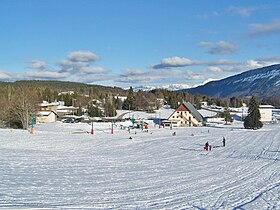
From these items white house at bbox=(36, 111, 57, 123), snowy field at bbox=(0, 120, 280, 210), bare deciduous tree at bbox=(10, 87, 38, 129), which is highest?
bare deciduous tree at bbox=(10, 87, 38, 129)

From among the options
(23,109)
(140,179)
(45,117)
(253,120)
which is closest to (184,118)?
(253,120)

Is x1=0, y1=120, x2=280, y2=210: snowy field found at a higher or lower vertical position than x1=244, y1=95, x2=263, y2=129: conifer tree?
lower

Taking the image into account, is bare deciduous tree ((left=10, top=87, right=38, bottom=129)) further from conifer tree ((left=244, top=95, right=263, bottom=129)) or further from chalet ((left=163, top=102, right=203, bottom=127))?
conifer tree ((left=244, top=95, right=263, bottom=129))

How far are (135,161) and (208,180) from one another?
796 cm

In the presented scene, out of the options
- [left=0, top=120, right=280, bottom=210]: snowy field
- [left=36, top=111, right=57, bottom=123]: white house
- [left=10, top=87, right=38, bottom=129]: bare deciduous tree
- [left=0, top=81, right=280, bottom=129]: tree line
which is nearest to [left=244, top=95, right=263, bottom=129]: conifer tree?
[left=0, top=81, right=280, bottom=129]: tree line

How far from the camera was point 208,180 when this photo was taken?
745 inches

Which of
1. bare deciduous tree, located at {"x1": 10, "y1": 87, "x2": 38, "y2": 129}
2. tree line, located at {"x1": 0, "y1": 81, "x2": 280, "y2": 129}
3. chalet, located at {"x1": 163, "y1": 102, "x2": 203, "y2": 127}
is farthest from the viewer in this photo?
chalet, located at {"x1": 163, "y1": 102, "x2": 203, "y2": 127}

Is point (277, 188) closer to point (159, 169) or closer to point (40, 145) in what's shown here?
point (159, 169)

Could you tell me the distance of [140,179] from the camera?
739 inches

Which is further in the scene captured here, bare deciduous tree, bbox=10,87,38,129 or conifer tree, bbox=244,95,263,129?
conifer tree, bbox=244,95,263,129

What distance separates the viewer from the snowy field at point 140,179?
13.5 metres

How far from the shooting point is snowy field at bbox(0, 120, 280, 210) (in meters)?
13.5

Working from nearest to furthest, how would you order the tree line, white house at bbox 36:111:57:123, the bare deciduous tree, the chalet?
the bare deciduous tree → the tree line → white house at bbox 36:111:57:123 → the chalet

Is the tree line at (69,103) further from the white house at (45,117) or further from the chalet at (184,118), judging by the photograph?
the chalet at (184,118)
